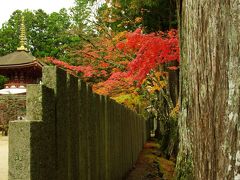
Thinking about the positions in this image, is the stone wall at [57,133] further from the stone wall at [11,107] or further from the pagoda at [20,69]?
the pagoda at [20,69]

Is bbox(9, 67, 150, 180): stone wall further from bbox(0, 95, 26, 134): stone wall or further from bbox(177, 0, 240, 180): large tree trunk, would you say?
bbox(0, 95, 26, 134): stone wall

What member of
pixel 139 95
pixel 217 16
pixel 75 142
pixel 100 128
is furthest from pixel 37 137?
pixel 139 95

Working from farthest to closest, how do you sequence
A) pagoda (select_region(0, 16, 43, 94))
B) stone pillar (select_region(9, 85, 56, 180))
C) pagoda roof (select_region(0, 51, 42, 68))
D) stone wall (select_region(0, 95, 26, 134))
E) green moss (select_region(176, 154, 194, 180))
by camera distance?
pagoda (select_region(0, 16, 43, 94)) → pagoda roof (select_region(0, 51, 42, 68)) → stone wall (select_region(0, 95, 26, 134)) → green moss (select_region(176, 154, 194, 180)) → stone pillar (select_region(9, 85, 56, 180))

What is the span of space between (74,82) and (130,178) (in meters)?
5.65

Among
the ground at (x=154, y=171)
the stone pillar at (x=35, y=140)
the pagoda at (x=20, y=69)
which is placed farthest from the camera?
the pagoda at (x=20, y=69)

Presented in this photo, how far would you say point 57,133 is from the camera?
9.43ft

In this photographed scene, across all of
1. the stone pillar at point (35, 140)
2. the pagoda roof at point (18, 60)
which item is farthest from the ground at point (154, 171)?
the pagoda roof at point (18, 60)

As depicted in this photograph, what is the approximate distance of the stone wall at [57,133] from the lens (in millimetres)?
2363

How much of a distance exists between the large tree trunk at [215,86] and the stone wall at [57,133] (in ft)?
3.37

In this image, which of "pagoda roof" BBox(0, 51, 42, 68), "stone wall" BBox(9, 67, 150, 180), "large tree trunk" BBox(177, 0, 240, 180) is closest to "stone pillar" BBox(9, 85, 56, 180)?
"stone wall" BBox(9, 67, 150, 180)

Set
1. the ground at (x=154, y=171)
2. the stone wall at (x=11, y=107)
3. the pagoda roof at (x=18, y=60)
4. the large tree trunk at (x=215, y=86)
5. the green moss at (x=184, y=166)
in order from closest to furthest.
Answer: the large tree trunk at (x=215, y=86) → the green moss at (x=184, y=166) → the ground at (x=154, y=171) → the stone wall at (x=11, y=107) → the pagoda roof at (x=18, y=60)

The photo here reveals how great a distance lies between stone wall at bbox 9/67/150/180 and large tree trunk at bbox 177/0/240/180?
1026 millimetres

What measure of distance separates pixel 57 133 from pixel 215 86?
46.6 inches

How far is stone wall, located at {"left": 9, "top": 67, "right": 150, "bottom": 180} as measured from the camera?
2.36m
